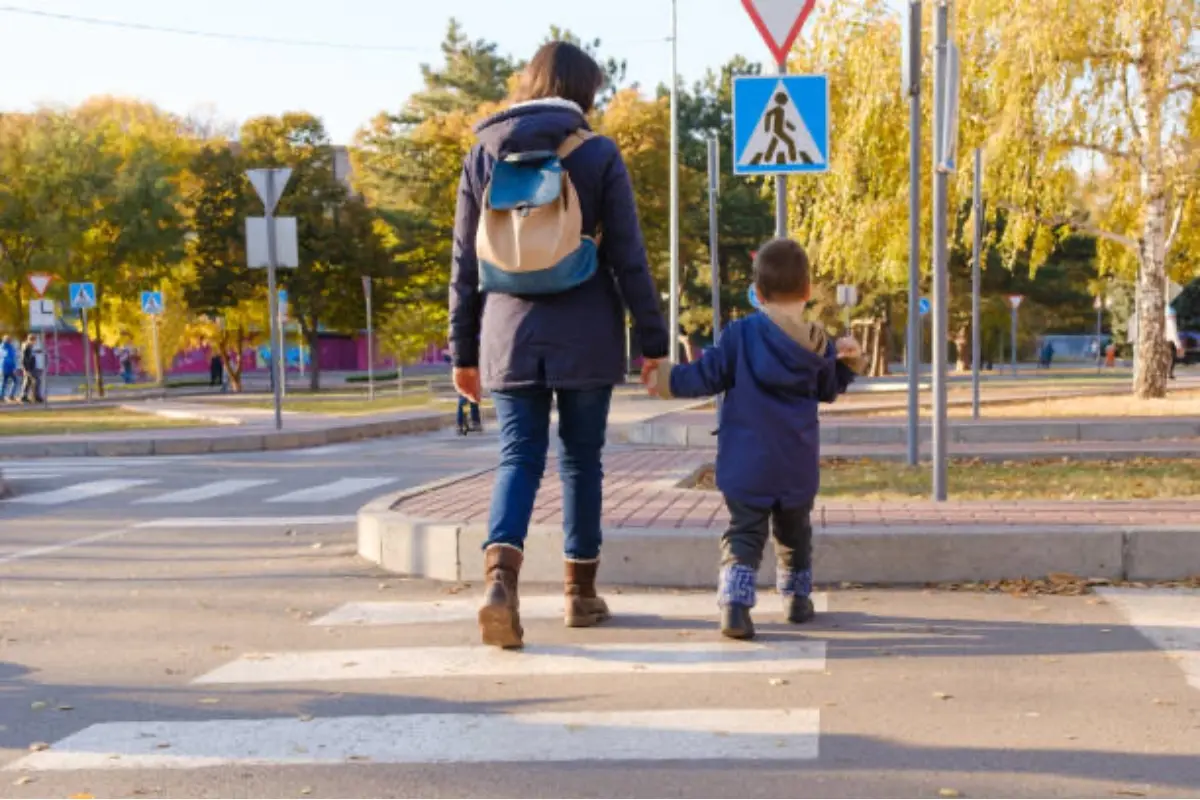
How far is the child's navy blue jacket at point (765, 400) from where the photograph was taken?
5.78m

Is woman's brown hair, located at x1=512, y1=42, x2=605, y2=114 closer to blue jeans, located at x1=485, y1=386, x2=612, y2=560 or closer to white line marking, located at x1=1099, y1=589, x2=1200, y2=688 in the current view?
blue jeans, located at x1=485, y1=386, x2=612, y2=560

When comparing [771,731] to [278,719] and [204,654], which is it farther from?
[204,654]

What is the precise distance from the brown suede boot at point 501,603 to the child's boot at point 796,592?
105 centimetres

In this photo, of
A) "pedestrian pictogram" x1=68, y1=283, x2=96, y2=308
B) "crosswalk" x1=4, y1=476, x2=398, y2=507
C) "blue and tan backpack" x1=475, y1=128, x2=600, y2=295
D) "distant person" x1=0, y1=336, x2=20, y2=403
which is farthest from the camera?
"distant person" x1=0, y1=336, x2=20, y2=403

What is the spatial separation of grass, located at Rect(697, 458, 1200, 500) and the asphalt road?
3084 mm

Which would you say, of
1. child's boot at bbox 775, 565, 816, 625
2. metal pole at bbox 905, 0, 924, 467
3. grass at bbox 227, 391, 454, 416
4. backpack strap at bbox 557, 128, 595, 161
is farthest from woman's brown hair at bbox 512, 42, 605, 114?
grass at bbox 227, 391, 454, 416

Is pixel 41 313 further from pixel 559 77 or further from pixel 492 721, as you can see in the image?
pixel 492 721

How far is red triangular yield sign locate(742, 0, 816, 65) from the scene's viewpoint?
8.61m

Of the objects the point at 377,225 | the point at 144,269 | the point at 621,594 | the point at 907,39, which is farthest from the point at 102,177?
the point at 621,594

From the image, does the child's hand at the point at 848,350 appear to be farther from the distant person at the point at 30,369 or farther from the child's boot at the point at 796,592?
the distant person at the point at 30,369

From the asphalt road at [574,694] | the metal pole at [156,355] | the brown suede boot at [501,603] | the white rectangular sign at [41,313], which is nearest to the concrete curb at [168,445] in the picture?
the asphalt road at [574,694]

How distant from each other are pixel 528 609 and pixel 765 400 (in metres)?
1.47

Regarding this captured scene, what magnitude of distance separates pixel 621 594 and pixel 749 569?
1.35 metres

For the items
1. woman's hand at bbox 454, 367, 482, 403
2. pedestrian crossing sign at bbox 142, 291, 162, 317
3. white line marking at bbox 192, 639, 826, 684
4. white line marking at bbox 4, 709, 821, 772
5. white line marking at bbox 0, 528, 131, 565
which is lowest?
white line marking at bbox 0, 528, 131, 565
